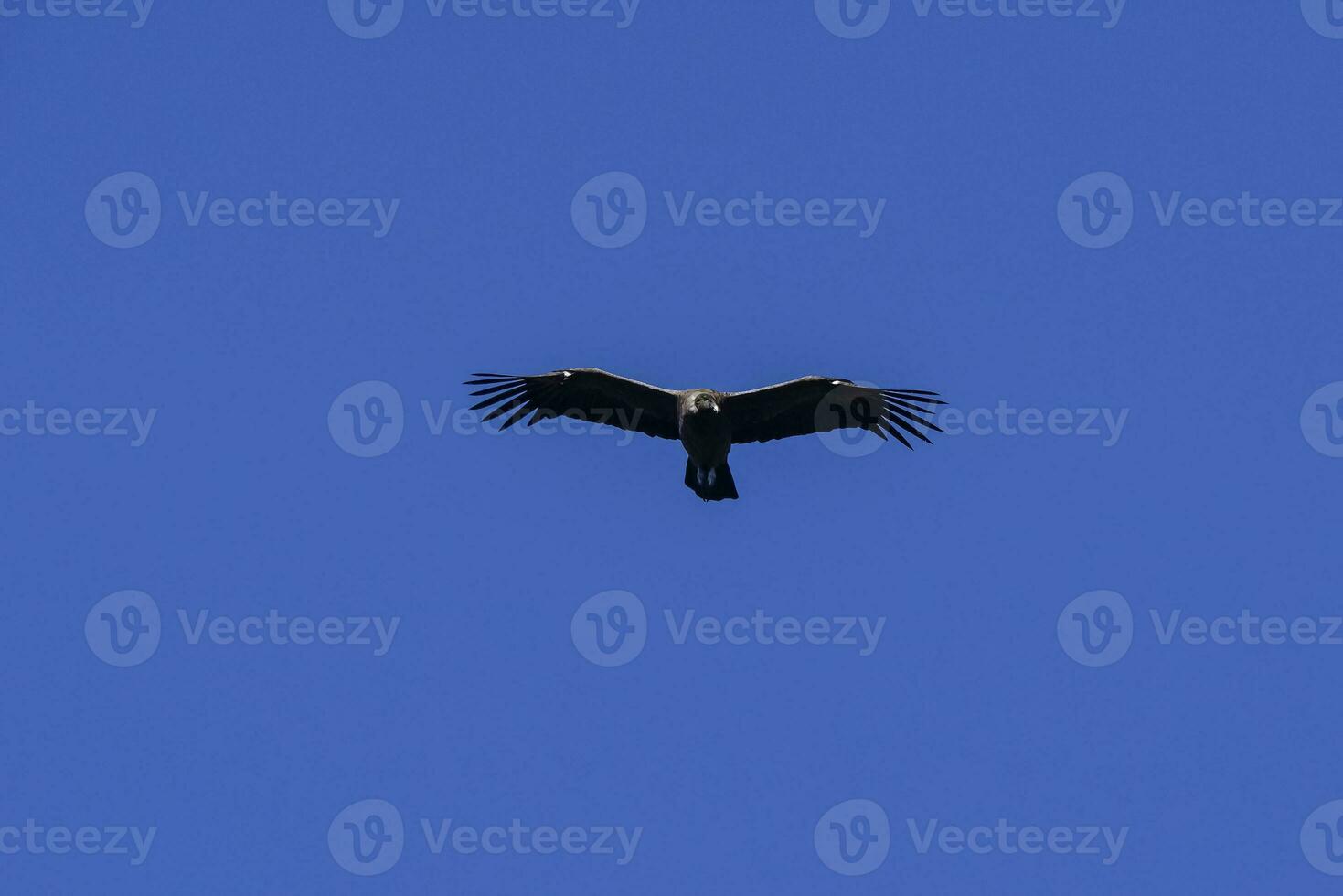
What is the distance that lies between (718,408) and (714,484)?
104 cm

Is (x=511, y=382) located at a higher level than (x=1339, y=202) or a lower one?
lower

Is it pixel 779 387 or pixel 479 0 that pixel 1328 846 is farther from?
pixel 479 0

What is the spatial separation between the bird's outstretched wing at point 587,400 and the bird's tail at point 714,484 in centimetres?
106

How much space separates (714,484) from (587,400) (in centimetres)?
236

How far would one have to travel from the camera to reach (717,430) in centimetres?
2620

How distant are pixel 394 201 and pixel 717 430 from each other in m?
7.03

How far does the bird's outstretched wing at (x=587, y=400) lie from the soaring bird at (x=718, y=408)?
13 mm

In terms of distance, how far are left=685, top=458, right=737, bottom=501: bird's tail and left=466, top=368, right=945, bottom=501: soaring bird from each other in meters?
0.01

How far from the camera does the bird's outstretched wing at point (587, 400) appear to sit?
2708 centimetres

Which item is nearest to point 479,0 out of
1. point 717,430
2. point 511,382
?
point 511,382

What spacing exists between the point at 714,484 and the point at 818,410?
1981mm

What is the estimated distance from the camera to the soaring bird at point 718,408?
26.6 meters

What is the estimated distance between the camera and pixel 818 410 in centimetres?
2734

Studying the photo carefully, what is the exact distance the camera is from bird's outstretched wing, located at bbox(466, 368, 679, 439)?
88.8ft
